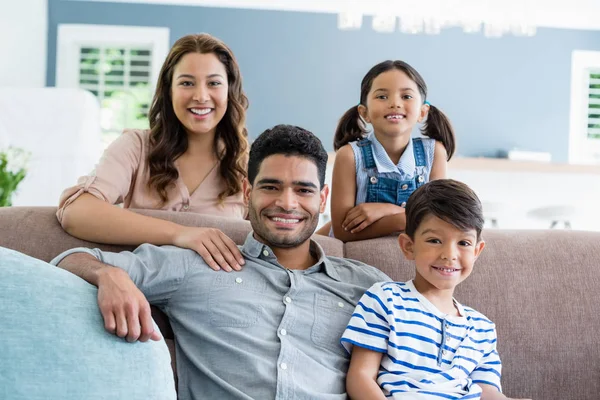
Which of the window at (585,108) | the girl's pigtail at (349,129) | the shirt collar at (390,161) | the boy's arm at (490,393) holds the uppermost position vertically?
the window at (585,108)

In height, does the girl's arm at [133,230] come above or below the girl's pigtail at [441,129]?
below

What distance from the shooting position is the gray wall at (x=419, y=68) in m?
7.64

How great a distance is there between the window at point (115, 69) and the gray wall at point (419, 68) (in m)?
0.33

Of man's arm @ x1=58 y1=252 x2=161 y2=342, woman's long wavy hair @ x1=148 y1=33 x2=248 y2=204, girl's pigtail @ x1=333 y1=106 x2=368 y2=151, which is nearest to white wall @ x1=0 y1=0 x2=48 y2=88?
woman's long wavy hair @ x1=148 y1=33 x2=248 y2=204

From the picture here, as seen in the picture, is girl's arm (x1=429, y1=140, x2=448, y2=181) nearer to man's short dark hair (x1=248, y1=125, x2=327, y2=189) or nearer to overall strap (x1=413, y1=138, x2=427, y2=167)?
overall strap (x1=413, y1=138, x2=427, y2=167)

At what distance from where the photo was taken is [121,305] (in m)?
1.37

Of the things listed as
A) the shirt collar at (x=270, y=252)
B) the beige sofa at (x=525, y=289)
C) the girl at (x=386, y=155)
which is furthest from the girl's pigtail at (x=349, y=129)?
the shirt collar at (x=270, y=252)

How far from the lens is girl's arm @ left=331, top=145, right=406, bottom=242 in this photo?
78.7 inches

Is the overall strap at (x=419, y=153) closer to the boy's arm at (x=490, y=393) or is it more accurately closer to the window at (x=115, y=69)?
the boy's arm at (x=490, y=393)

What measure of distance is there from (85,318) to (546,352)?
1149 millimetres

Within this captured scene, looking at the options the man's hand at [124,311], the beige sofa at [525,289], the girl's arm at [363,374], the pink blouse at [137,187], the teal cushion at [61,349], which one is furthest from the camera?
the pink blouse at [137,187]

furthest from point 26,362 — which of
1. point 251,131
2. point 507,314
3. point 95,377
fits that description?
point 251,131

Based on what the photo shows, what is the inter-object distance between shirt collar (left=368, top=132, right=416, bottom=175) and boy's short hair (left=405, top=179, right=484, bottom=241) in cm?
48

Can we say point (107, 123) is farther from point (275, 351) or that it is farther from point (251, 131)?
point (275, 351)
